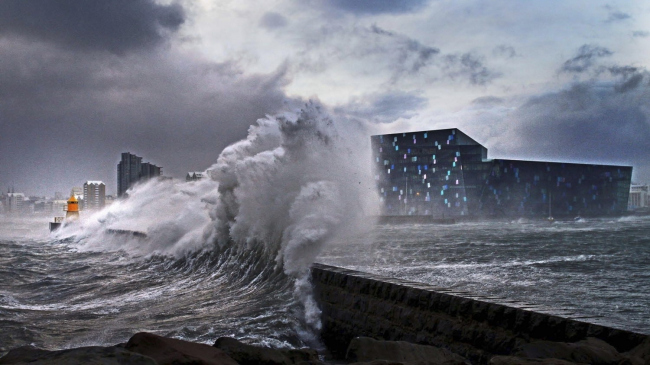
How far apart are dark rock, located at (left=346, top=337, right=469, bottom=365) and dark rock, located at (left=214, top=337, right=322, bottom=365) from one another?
40cm

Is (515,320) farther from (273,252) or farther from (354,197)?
(354,197)

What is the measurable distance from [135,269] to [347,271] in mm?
10216

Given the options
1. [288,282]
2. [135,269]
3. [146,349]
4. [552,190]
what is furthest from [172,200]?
[552,190]

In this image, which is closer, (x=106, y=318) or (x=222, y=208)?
(x=106, y=318)

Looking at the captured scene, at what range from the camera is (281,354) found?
4551 mm

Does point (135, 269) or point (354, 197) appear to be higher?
point (354, 197)

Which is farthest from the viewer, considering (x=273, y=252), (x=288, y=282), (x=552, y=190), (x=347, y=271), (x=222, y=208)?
(x=552, y=190)

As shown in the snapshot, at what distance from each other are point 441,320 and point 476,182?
277 ft

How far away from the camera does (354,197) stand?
14.1 meters

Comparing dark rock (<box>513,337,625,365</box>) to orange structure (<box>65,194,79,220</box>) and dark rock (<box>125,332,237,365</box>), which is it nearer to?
dark rock (<box>125,332,237,365</box>)

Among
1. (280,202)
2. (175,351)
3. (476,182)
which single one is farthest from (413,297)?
(476,182)

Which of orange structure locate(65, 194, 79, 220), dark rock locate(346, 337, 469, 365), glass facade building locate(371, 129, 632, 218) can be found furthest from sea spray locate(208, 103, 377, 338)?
glass facade building locate(371, 129, 632, 218)

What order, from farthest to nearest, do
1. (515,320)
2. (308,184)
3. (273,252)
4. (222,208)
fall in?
(222,208), (308,184), (273,252), (515,320)

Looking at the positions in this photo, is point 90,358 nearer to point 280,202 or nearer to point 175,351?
point 175,351
